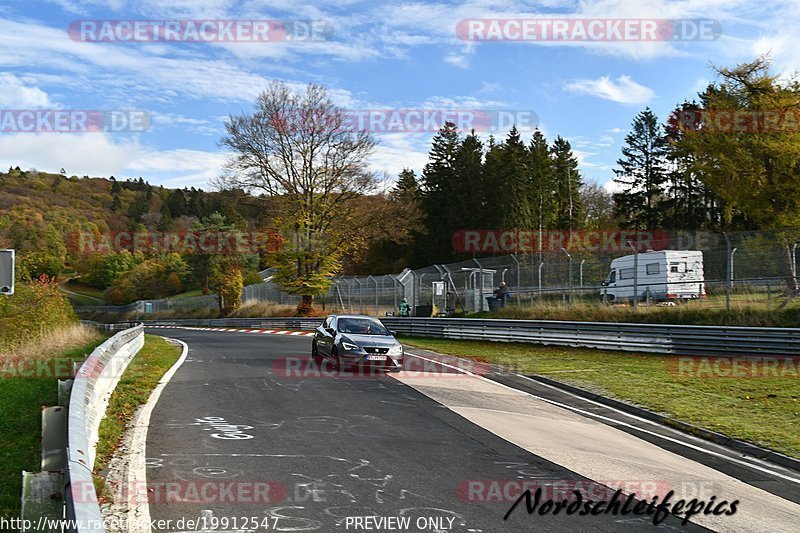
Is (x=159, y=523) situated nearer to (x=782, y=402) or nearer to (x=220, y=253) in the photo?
(x=782, y=402)

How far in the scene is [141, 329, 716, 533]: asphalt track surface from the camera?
19.0 ft

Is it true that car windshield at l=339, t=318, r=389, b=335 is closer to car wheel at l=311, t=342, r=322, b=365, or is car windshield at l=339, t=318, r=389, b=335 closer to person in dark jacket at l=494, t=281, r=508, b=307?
car wheel at l=311, t=342, r=322, b=365

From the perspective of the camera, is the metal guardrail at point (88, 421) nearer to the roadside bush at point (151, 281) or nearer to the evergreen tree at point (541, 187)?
the evergreen tree at point (541, 187)

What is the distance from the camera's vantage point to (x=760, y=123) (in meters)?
26.6

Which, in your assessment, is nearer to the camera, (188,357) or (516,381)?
(516,381)

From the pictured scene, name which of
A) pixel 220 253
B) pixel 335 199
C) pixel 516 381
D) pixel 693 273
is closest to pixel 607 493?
pixel 516 381

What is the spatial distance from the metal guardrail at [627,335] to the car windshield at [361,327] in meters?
7.62

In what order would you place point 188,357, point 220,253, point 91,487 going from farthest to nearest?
point 220,253 → point 188,357 → point 91,487

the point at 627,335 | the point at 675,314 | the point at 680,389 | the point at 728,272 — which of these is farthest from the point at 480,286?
the point at 680,389

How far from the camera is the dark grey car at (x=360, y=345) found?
1641cm

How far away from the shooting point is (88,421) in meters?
7.15

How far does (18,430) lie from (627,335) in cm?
1697

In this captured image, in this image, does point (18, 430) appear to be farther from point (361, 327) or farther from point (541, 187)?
point (541, 187)

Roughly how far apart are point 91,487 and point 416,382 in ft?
36.8
